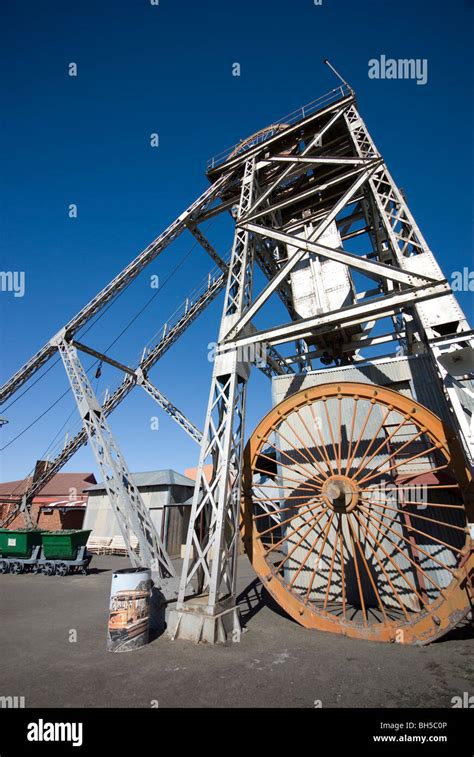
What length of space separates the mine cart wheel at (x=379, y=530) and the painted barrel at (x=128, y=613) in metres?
2.55

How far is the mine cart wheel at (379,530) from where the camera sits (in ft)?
18.7

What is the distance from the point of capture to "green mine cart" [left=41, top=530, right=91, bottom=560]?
508 inches

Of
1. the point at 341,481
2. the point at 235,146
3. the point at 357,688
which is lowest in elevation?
the point at 357,688

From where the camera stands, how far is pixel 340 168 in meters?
11.6

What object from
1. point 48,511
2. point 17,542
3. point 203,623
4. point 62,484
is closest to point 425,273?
point 203,623

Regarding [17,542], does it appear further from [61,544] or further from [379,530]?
[379,530]

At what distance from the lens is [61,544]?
13.0 metres

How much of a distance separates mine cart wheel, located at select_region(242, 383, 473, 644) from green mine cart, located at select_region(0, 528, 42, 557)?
11.7 metres

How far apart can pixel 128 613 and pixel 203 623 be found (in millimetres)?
1358

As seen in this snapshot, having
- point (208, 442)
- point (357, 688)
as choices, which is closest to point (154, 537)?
point (208, 442)

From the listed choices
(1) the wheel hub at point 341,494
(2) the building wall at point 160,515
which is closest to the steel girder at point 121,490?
(1) the wheel hub at point 341,494

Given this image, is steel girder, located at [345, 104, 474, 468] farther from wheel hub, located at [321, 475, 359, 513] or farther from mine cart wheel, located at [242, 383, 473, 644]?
wheel hub, located at [321, 475, 359, 513]
